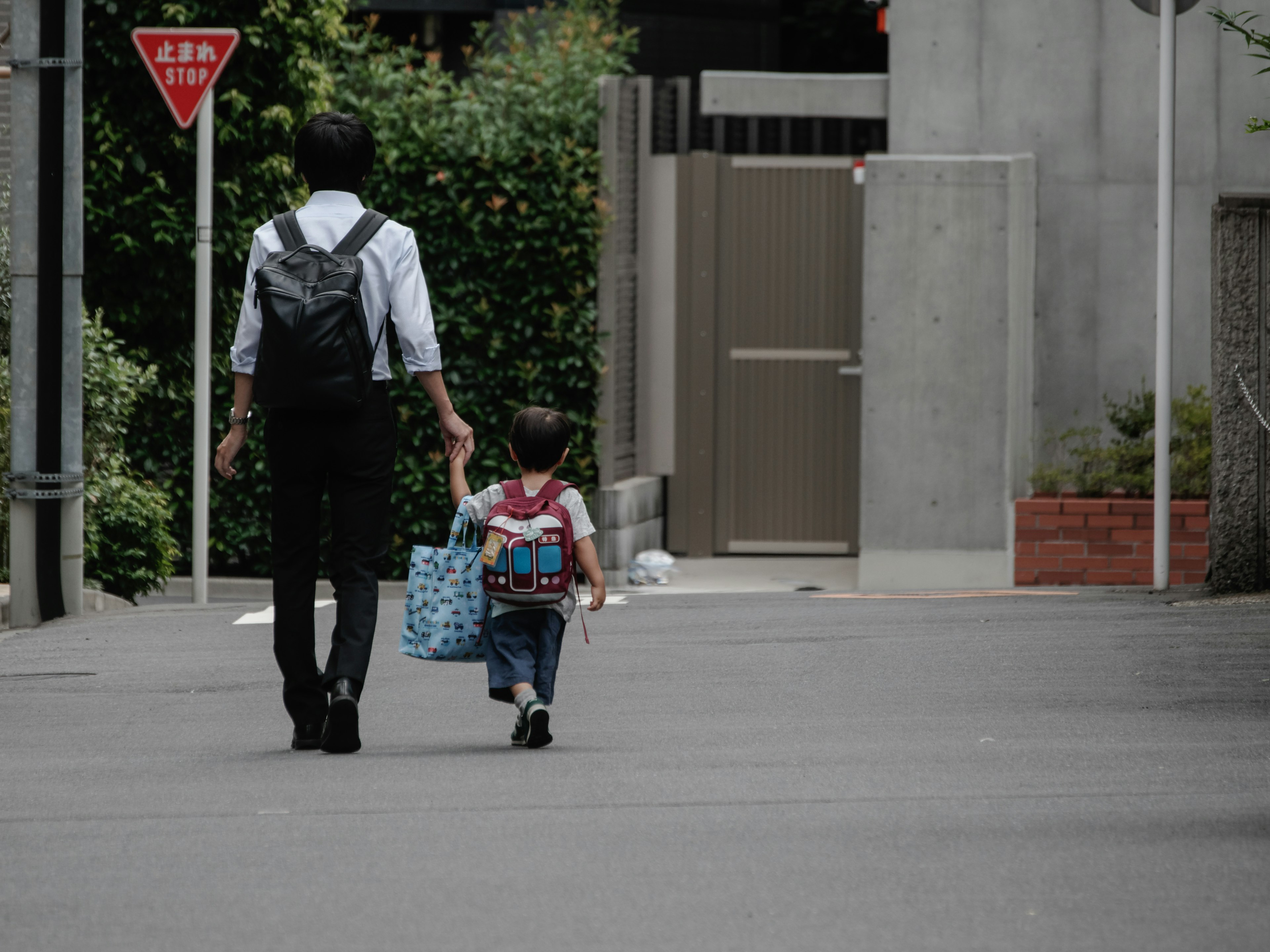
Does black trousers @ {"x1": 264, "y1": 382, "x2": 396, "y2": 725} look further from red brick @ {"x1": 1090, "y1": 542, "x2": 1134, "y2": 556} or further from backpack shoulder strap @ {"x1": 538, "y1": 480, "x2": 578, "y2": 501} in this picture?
red brick @ {"x1": 1090, "y1": 542, "x2": 1134, "y2": 556}

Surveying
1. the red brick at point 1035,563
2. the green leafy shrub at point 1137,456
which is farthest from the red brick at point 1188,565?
the red brick at point 1035,563

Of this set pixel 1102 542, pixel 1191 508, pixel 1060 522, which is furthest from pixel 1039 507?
pixel 1191 508

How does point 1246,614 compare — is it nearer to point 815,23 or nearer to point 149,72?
point 149,72

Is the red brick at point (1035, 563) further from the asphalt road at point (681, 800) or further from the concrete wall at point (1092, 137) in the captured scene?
the asphalt road at point (681, 800)

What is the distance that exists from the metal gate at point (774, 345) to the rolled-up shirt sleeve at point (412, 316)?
6.91 meters

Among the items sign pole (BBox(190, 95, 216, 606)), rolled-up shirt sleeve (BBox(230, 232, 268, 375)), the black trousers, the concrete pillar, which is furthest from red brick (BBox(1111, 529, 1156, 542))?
rolled-up shirt sleeve (BBox(230, 232, 268, 375))

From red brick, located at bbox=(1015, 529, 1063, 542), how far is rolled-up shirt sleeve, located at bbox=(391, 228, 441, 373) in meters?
5.55

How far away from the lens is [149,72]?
10.2 meters

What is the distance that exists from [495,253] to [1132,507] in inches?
159

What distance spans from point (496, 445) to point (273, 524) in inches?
234

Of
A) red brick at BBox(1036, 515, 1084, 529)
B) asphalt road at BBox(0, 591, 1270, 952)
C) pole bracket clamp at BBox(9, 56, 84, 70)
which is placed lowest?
asphalt road at BBox(0, 591, 1270, 952)

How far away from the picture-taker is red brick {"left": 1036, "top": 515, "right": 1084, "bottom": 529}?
32.4ft

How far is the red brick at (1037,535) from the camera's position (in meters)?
9.95

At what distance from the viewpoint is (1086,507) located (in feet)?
32.4
